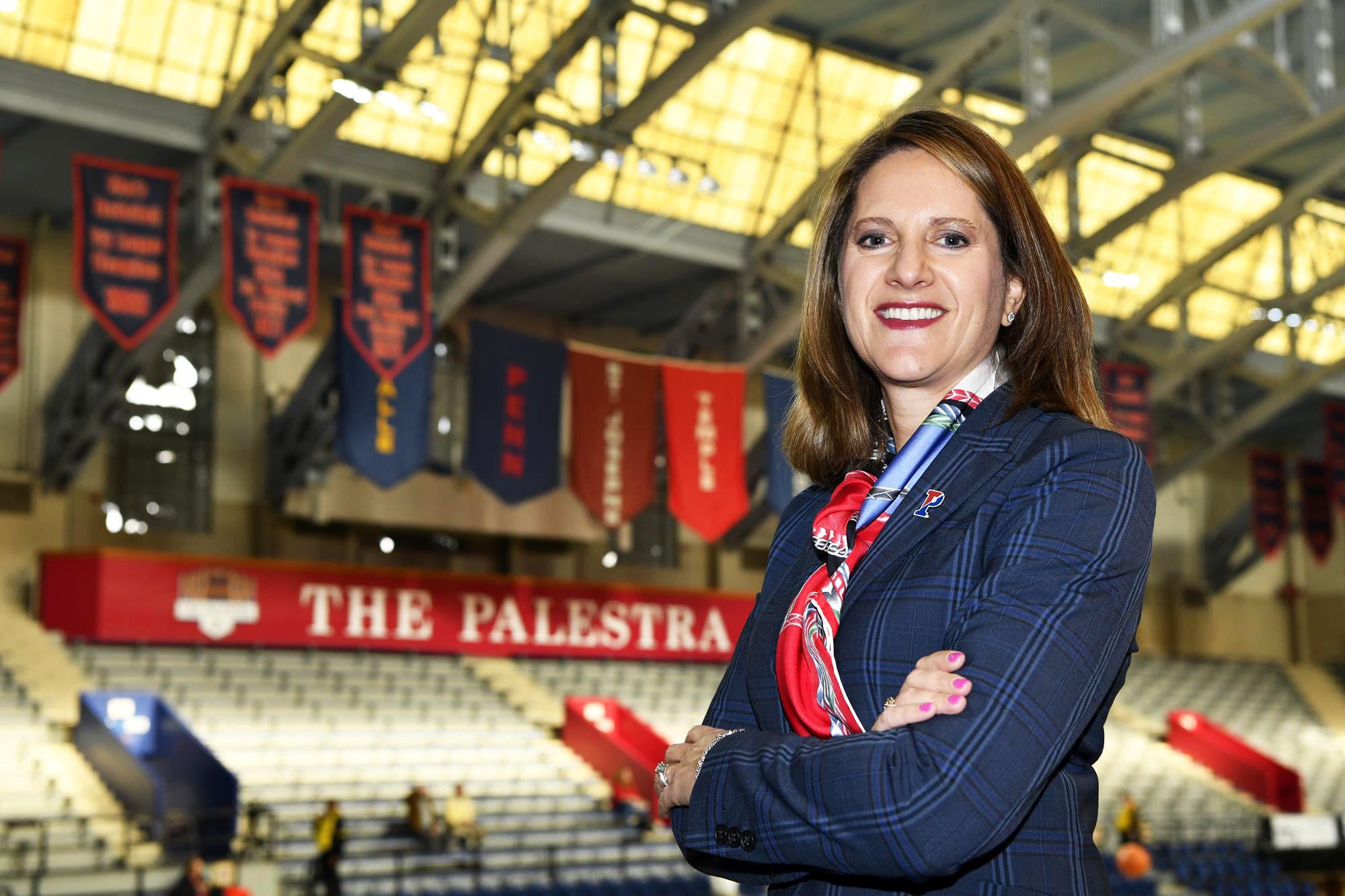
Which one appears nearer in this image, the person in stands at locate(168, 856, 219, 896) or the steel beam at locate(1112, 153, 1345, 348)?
the person in stands at locate(168, 856, 219, 896)

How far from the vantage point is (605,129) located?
20.2 meters

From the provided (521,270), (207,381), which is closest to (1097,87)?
(521,270)

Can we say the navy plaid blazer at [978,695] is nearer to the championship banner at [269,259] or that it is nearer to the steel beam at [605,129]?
the championship banner at [269,259]

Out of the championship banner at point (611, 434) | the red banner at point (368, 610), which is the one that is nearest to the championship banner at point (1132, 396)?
the red banner at point (368, 610)

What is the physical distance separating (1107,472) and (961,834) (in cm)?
44

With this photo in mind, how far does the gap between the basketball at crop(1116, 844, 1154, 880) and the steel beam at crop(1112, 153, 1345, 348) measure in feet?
34.6

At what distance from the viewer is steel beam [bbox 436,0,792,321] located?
18.6 metres

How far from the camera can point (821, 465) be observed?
7.27 ft

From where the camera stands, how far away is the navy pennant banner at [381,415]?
19.6m

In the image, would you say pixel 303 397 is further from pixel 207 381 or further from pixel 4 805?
pixel 4 805

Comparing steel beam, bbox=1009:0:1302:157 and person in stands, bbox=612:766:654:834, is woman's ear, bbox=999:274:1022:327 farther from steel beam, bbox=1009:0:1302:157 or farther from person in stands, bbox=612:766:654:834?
person in stands, bbox=612:766:654:834

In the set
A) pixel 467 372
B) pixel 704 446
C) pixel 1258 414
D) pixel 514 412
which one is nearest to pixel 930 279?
pixel 514 412

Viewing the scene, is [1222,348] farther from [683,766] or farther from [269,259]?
[683,766]

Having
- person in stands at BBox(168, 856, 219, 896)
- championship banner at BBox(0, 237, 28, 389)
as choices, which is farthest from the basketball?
championship banner at BBox(0, 237, 28, 389)
